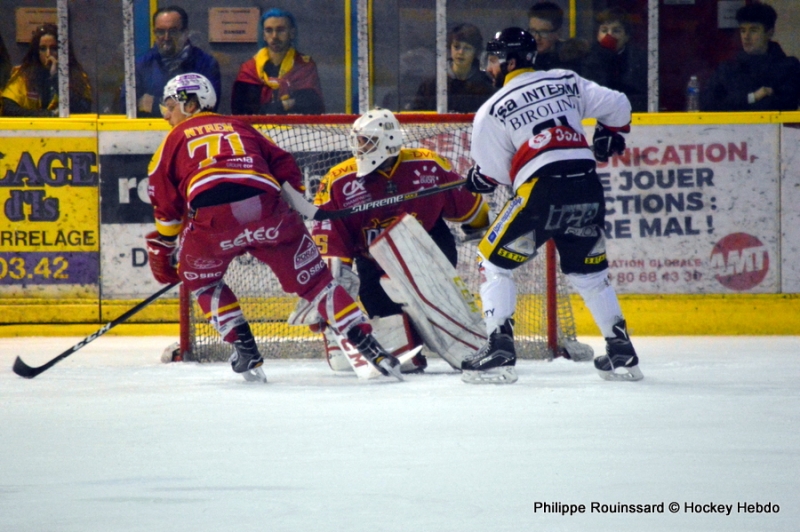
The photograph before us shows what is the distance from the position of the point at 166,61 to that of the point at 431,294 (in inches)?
84.8

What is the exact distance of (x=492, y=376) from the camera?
3.69 m

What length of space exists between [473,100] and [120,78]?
6.04 ft

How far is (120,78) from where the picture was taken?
5.36 m

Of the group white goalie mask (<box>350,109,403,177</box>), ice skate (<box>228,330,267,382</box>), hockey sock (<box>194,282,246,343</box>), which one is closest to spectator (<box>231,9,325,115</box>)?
white goalie mask (<box>350,109,403,177</box>)

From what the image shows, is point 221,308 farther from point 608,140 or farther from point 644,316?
point 644,316

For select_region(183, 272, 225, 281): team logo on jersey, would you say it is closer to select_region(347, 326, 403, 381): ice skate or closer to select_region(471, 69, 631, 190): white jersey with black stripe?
select_region(347, 326, 403, 381): ice skate

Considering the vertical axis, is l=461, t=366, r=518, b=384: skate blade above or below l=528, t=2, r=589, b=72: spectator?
below

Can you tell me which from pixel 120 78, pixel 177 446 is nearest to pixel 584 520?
pixel 177 446

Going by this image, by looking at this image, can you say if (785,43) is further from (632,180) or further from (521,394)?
(521,394)

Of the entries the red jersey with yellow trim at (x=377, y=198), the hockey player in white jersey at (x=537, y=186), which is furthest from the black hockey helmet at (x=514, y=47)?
the red jersey with yellow trim at (x=377, y=198)

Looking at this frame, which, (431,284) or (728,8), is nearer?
(431,284)

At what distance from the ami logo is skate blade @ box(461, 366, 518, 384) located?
186cm

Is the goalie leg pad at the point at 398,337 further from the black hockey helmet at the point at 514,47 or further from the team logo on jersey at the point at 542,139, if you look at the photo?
the black hockey helmet at the point at 514,47

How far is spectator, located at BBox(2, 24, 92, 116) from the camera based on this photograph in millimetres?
5293
